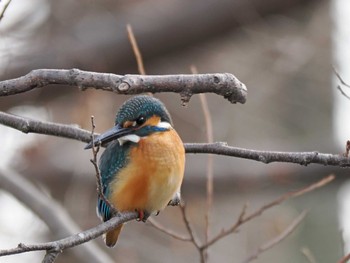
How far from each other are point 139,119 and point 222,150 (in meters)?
0.33

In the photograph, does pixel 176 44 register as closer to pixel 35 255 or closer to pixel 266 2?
pixel 266 2

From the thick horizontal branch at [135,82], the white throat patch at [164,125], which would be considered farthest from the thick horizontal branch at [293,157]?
the white throat patch at [164,125]

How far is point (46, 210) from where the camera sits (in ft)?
15.4

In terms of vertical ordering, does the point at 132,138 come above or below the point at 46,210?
above

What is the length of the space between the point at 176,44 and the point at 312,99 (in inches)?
75.0

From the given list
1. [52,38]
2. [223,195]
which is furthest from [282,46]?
[52,38]

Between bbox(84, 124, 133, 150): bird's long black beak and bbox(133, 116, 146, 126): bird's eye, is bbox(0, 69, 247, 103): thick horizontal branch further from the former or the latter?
bbox(133, 116, 146, 126): bird's eye

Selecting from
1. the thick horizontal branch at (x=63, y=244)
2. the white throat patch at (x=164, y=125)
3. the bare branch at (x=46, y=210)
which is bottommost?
the bare branch at (x=46, y=210)

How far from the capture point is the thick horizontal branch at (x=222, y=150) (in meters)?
2.36

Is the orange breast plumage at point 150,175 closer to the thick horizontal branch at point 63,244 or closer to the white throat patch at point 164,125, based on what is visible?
the white throat patch at point 164,125

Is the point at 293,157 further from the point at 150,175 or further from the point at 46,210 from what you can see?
the point at 46,210

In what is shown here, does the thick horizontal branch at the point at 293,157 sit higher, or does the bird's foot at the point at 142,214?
the thick horizontal branch at the point at 293,157

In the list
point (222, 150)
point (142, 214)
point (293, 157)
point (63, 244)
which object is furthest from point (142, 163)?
point (63, 244)

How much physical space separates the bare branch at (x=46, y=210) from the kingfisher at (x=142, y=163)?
191 centimetres
